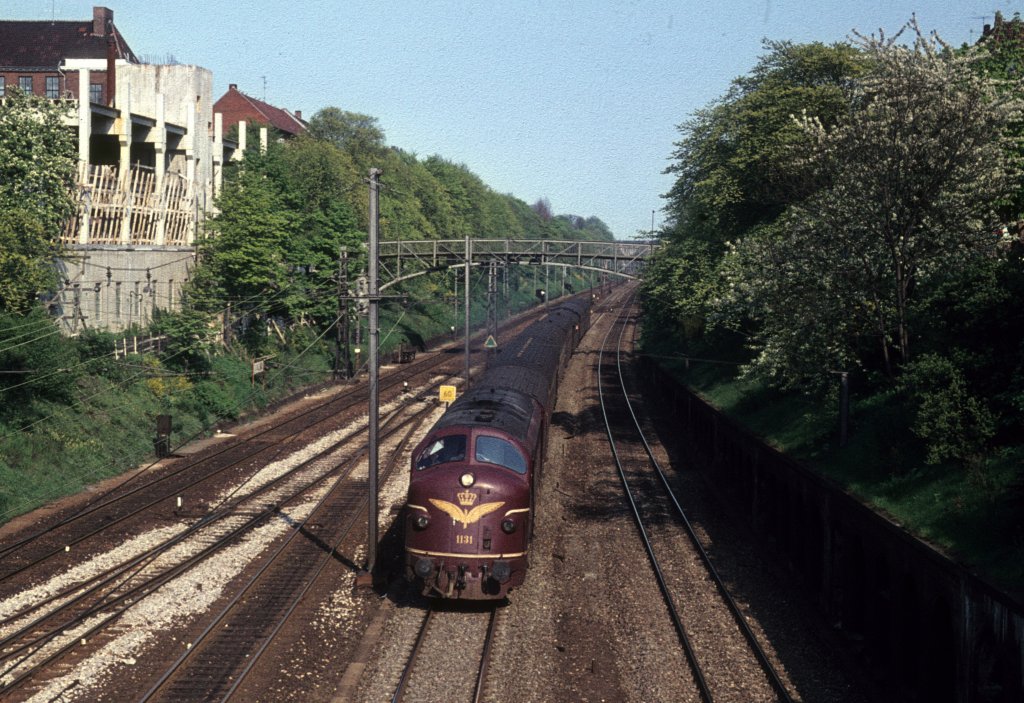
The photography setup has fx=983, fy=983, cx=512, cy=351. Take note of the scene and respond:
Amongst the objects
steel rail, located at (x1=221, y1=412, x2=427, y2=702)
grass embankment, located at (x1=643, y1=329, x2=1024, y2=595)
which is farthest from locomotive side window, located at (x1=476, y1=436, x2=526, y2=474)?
grass embankment, located at (x1=643, y1=329, x2=1024, y2=595)

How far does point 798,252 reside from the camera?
84.2 ft

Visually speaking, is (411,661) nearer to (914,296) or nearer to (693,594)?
(693,594)

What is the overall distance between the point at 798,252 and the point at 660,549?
8.51m

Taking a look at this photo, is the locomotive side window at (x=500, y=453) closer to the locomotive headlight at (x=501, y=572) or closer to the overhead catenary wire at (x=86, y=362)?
the locomotive headlight at (x=501, y=572)

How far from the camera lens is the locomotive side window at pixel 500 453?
19188mm

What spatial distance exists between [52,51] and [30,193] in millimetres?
38738

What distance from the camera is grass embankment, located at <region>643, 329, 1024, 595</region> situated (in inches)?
623

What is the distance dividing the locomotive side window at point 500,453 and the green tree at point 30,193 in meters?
A: 20.4

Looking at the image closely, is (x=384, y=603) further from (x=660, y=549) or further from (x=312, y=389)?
(x=312, y=389)

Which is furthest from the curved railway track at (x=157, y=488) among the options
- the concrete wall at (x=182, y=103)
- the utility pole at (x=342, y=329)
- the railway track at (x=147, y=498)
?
the concrete wall at (x=182, y=103)

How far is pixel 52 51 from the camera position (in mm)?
70750

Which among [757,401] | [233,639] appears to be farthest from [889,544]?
[757,401]

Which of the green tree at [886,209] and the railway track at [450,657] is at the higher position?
the green tree at [886,209]

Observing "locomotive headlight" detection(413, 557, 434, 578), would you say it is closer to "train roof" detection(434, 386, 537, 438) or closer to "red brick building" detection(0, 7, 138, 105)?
"train roof" detection(434, 386, 537, 438)
